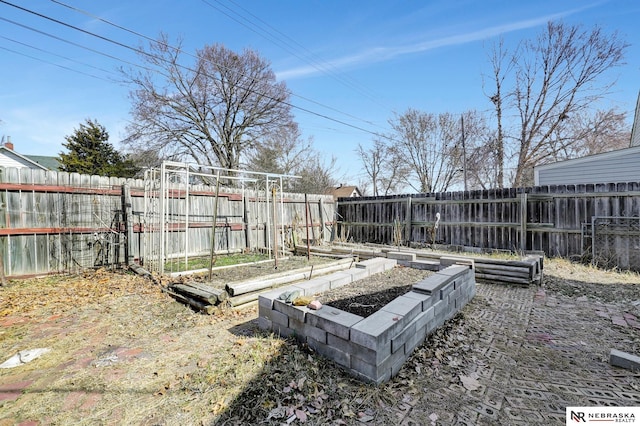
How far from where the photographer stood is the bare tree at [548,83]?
39.7 feet

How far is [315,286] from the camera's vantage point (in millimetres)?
3643

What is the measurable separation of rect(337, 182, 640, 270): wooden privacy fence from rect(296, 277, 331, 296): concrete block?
18.7 feet

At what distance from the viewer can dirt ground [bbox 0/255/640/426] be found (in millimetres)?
1867

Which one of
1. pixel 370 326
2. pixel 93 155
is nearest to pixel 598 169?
pixel 370 326

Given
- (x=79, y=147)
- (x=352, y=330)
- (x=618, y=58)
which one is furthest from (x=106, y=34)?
(x=618, y=58)

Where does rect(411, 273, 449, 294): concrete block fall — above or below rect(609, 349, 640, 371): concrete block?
above

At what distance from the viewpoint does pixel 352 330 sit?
2.22m

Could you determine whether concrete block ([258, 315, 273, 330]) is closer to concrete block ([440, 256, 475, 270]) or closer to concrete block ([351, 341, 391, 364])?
concrete block ([351, 341, 391, 364])

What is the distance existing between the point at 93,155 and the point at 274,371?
18718mm

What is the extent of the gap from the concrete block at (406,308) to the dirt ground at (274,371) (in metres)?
0.38

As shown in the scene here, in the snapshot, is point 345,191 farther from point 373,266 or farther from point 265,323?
point 265,323

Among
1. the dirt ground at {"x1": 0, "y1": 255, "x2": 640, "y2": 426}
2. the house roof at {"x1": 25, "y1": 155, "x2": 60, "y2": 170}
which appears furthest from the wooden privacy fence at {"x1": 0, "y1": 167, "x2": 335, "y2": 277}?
the house roof at {"x1": 25, "y1": 155, "x2": 60, "y2": 170}

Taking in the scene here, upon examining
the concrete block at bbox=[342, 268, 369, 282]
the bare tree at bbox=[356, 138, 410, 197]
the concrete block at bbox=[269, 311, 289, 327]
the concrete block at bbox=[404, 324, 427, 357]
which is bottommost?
the concrete block at bbox=[404, 324, 427, 357]

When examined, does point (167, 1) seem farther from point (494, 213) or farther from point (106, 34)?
point (494, 213)
